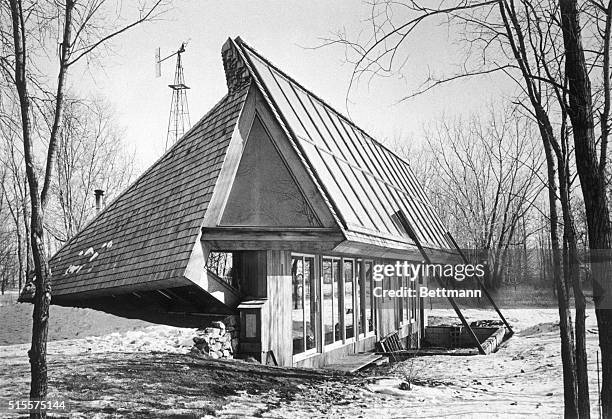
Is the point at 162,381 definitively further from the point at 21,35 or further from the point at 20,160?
the point at 20,160

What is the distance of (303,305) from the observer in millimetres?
11312

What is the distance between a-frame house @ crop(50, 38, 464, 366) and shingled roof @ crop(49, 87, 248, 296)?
41mm

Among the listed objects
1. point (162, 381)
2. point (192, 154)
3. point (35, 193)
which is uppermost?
point (192, 154)

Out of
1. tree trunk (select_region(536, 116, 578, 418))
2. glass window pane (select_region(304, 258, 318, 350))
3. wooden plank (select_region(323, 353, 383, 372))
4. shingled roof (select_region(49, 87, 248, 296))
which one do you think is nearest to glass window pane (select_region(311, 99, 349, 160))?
shingled roof (select_region(49, 87, 248, 296))

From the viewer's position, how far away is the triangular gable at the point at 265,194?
10.3 m

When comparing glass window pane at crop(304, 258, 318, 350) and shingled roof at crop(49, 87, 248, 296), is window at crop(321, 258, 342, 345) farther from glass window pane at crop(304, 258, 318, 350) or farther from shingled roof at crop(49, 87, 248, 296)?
shingled roof at crop(49, 87, 248, 296)

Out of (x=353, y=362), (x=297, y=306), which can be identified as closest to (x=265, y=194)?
(x=297, y=306)

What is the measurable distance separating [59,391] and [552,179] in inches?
256

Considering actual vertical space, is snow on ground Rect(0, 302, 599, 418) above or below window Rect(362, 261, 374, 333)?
below

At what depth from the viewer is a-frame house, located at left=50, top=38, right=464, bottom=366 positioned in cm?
1003

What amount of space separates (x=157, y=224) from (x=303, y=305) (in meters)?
3.37

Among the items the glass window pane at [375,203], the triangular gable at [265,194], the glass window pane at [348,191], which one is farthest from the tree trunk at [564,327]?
the glass window pane at [375,203]

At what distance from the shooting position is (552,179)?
7188 mm

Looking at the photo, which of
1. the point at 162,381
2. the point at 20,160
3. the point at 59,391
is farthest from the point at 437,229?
the point at 20,160
